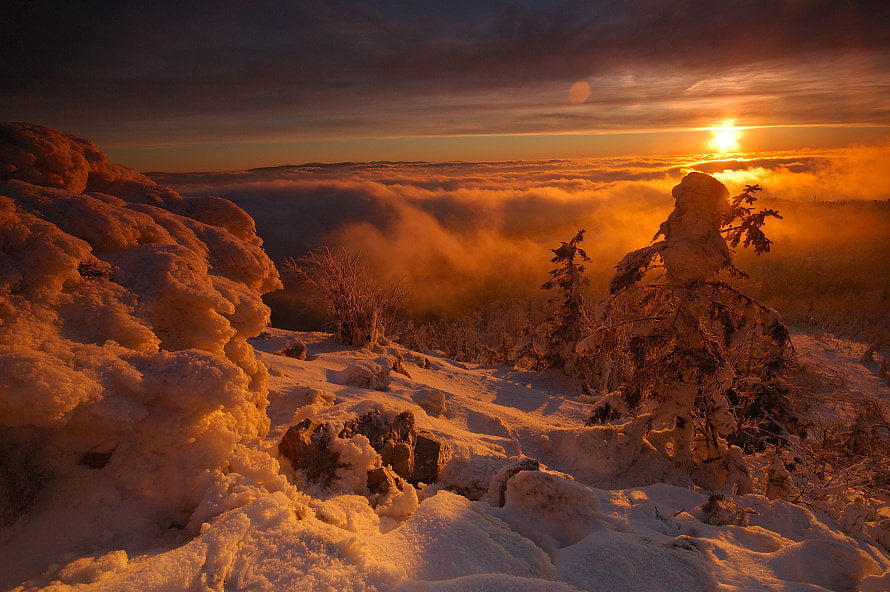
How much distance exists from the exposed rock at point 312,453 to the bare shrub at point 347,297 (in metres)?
10.2

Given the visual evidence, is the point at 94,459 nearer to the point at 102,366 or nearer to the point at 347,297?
the point at 102,366

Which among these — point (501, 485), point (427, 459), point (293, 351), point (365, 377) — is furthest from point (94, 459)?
point (293, 351)

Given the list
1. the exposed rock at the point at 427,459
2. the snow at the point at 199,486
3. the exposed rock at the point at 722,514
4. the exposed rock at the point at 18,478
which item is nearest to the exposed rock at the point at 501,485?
the snow at the point at 199,486

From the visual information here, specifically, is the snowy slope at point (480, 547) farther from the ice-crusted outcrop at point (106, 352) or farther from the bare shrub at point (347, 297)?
the bare shrub at point (347, 297)

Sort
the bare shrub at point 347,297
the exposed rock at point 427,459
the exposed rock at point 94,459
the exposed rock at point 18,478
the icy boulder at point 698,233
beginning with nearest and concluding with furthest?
1. the exposed rock at point 18,478
2. the exposed rock at point 94,459
3. the exposed rock at point 427,459
4. the icy boulder at point 698,233
5. the bare shrub at point 347,297

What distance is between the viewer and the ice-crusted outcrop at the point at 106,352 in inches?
96.7

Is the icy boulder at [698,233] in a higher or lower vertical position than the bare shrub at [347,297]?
higher

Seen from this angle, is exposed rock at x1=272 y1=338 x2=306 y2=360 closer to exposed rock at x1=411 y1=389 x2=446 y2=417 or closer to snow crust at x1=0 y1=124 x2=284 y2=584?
exposed rock at x1=411 y1=389 x2=446 y2=417

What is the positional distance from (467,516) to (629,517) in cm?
182

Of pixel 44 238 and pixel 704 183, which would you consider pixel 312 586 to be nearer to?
pixel 44 238

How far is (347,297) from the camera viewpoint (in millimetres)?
13805

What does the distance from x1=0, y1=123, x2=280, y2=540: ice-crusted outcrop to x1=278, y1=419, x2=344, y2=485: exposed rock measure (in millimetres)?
344

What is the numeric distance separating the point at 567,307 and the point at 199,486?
1638cm

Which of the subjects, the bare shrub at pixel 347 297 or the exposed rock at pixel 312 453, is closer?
the exposed rock at pixel 312 453
